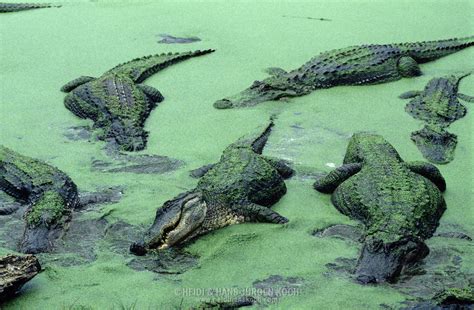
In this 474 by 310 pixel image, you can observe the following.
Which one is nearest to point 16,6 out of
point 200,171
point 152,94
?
point 152,94

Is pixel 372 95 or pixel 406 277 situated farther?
pixel 372 95

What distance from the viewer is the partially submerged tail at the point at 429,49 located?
8.08 metres

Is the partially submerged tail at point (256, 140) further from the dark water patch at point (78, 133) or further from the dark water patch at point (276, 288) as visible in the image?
the dark water patch at point (276, 288)

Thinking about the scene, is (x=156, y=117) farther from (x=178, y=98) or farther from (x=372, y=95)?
(x=372, y=95)

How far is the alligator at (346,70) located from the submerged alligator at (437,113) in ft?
1.80

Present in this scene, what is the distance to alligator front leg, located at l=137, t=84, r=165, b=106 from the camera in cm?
703

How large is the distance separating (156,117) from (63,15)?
389cm

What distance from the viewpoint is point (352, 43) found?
863cm

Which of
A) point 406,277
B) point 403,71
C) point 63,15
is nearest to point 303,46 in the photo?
point 403,71

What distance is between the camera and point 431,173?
16.3 ft

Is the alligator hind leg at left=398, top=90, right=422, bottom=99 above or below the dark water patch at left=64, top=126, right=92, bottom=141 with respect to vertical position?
above

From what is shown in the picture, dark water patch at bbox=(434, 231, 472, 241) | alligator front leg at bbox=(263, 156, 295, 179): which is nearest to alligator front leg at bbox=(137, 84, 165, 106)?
alligator front leg at bbox=(263, 156, 295, 179)

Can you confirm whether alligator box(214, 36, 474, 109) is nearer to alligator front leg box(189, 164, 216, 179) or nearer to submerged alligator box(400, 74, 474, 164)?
submerged alligator box(400, 74, 474, 164)

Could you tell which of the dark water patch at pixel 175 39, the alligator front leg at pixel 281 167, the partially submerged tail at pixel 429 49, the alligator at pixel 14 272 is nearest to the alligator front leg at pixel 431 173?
the alligator front leg at pixel 281 167
